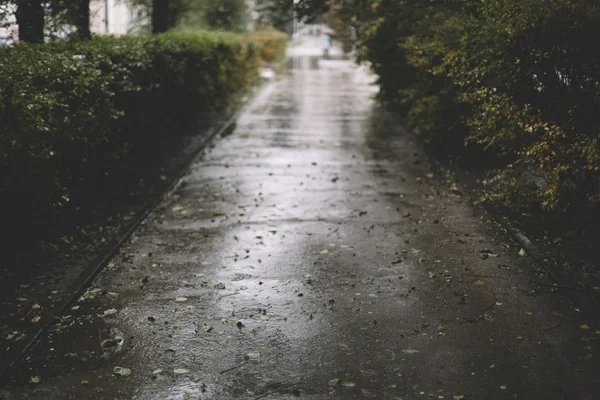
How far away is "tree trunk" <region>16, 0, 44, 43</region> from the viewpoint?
9.92m

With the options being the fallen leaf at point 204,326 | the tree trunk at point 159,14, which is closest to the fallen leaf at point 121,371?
the fallen leaf at point 204,326

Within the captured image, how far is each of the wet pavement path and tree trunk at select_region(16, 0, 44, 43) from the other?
3.33 metres

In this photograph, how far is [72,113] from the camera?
765cm

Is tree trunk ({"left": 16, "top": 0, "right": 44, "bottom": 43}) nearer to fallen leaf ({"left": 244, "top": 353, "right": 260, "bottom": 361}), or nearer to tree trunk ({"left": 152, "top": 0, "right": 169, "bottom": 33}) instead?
fallen leaf ({"left": 244, "top": 353, "right": 260, "bottom": 361})

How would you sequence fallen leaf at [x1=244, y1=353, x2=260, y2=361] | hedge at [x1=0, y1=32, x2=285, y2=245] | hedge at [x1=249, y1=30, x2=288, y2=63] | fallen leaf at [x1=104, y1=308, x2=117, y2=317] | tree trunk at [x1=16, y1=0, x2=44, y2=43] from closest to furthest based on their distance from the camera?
fallen leaf at [x1=244, y1=353, x2=260, y2=361], fallen leaf at [x1=104, y1=308, x2=117, y2=317], hedge at [x1=0, y1=32, x2=285, y2=245], tree trunk at [x1=16, y1=0, x2=44, y2=43], hedge at [x1=249, y1=30, x2=288, y2=63]

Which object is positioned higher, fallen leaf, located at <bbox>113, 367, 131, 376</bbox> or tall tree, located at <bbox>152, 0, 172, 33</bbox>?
tall tree, located at <bbox>152, 0, 172, 33</bbox>

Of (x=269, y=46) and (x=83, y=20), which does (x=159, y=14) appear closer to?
(x=83, y=20)

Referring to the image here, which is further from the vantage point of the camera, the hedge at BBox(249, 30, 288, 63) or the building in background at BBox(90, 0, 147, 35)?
the hedge at BBox(249, 30, 288, 63)

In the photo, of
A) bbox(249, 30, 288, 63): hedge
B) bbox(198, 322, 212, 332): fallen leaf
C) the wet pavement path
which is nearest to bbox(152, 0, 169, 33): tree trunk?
the wet pavement path

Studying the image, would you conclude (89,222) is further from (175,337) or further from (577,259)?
(577,259)

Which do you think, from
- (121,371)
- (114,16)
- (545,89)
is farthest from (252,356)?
(114,16)

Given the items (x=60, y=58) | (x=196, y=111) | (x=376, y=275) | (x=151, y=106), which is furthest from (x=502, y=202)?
(x=196, y=111)

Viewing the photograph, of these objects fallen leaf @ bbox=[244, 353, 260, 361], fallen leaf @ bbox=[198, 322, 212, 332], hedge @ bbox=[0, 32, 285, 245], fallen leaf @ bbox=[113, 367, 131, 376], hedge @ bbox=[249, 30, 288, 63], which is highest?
hedge @ bbox=[249, 30, 288, 63]

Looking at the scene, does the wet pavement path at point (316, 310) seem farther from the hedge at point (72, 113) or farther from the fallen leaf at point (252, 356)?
the hedge at point (72, 113)
